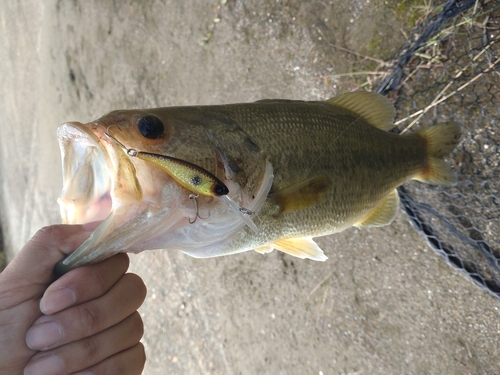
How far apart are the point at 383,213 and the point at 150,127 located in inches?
45.8

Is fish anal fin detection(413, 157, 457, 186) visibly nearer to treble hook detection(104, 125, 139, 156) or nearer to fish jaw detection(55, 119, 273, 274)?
fish jaw detection(55, 119, 273, 274)

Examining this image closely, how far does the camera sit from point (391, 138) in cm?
161

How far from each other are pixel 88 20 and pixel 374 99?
11.2ft

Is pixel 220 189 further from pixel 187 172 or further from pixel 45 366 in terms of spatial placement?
pixel 45 366

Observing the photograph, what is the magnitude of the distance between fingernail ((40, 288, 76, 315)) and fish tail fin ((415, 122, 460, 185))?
4.93ft

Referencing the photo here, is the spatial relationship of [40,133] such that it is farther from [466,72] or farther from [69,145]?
[466,72]

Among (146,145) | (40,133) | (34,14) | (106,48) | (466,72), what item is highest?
(466,72)

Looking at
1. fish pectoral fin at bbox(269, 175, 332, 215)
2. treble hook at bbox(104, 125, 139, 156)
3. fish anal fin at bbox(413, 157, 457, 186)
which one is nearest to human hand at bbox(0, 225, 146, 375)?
treble hook at bbox(104, 125, 139, 156)

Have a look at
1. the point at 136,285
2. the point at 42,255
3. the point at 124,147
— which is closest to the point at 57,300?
the point at 42,255

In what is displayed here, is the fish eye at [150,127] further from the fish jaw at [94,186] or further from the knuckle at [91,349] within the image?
the knuckle at [91,349]

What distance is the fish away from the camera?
3.28ft

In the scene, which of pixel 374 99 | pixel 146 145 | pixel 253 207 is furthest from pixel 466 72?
pixel 146 145

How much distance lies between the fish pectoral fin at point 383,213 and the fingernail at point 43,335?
125 cm

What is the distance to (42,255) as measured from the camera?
1.04m
